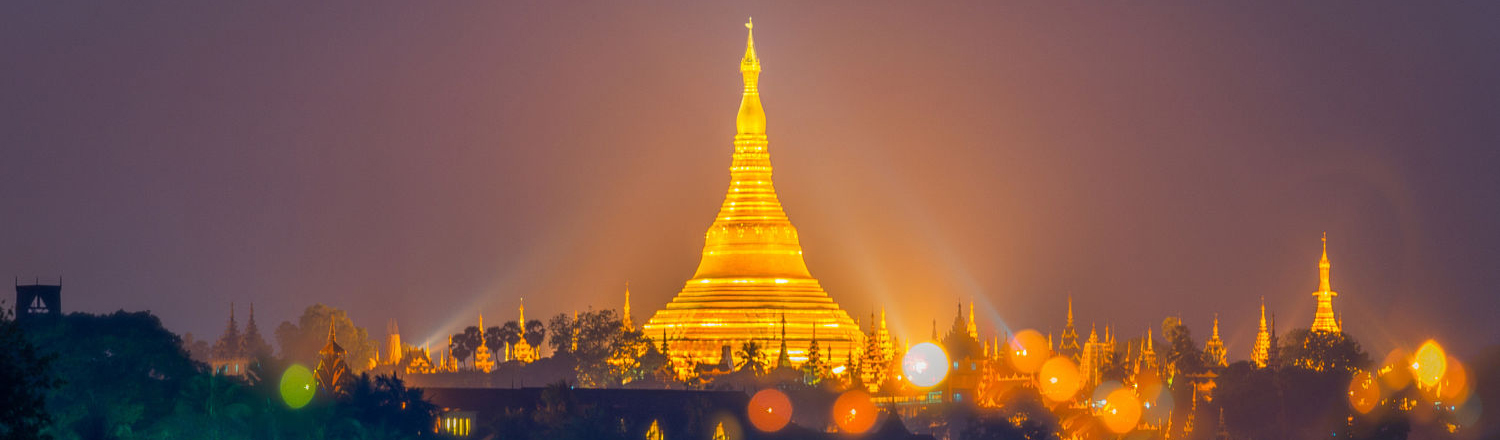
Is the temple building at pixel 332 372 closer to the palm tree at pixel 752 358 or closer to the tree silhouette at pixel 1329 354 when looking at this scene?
the palm tree at pixel 752 358

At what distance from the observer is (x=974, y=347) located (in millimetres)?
166250

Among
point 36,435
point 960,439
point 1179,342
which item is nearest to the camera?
point 36,435

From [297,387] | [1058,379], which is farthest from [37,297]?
[1058,379]

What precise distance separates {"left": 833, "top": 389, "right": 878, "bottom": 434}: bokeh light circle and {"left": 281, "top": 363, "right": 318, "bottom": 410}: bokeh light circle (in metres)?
22.0

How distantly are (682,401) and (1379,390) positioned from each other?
5703 centimetres

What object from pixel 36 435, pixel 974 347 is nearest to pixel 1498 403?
pixel 974 347

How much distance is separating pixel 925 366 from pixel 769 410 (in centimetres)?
3129

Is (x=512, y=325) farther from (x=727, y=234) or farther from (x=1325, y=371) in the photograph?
(x=1325, y=371)

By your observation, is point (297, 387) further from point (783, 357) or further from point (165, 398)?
point (783, 357)

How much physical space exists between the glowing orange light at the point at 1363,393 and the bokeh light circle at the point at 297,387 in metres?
58.6

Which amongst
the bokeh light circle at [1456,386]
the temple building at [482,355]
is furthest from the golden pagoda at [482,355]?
the bokeh light circle at [1456,386]

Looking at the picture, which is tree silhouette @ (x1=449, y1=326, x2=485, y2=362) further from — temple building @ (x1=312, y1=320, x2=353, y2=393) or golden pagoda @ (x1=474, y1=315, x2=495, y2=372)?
temple building @ (x1=312, y1=320, x2=353, y2=393)

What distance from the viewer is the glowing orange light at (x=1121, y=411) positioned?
6299 inches

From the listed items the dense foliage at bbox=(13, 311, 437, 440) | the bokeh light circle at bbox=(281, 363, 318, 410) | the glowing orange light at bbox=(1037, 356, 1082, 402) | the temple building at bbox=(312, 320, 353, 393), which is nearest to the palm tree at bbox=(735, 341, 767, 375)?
the glowing orange light at bbox=(1037, 356, 1082, 402)
